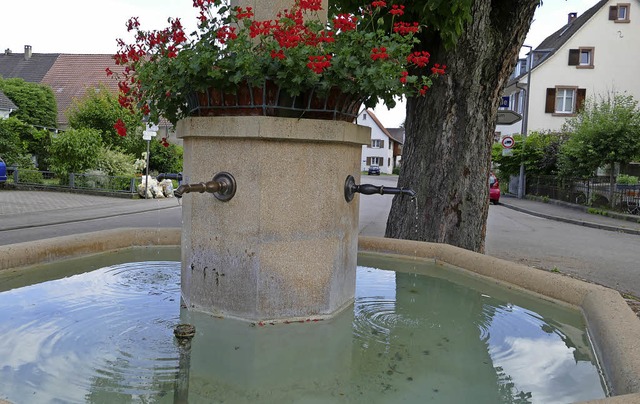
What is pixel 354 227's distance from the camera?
4.06m

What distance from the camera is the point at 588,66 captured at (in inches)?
1496

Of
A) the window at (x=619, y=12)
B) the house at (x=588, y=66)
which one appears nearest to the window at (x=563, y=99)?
the house at (x=588, y=66)

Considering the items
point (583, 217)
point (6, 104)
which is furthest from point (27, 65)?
point (583, 217)

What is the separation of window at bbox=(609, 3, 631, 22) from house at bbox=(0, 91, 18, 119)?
3791 centimetres

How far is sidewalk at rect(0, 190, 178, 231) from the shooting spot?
1411 centimetres

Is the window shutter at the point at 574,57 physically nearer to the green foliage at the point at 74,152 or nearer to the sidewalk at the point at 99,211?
the sidewalk at the point at 99,211

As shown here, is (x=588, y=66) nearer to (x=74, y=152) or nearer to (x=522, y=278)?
(x=74, y=152)

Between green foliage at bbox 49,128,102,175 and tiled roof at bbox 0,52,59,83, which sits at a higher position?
tiled roof at bbox 0,52,59,83

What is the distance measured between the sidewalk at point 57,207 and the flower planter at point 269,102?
1057 centimetres

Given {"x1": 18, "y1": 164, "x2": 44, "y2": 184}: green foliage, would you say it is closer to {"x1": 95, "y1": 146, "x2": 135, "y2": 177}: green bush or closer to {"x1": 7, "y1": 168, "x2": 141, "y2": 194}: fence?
{"x1": 7, "y1": 168, "x2": 141, "y2": 194}: fence

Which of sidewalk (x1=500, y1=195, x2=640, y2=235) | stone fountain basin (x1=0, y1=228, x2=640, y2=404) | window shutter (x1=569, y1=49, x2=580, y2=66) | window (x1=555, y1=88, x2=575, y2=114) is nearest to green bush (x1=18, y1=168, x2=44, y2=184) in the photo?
sidewalk (x1=500, y1=195, x2=640, y2=235)

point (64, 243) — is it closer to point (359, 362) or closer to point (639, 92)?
point (359, 362)

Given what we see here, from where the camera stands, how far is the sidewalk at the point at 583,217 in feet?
Result: 59.3

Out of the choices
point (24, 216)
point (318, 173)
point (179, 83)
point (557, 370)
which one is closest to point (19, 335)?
point (179, 83)
